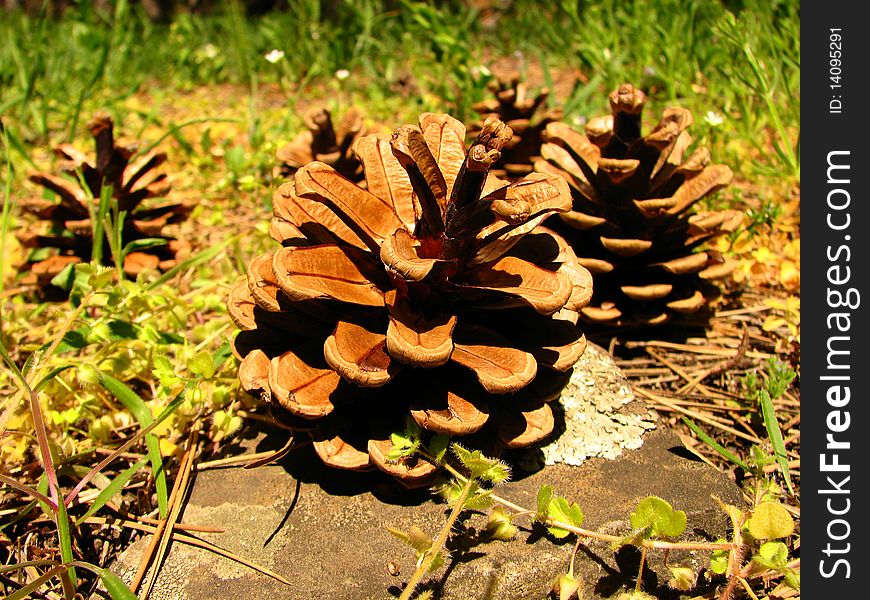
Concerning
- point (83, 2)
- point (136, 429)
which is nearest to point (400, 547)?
point (136, 429)

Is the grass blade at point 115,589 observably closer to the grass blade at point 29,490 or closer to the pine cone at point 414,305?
the grass blade at point 29,490

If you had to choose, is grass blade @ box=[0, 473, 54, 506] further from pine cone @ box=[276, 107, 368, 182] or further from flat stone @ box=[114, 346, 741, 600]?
pine cone @ box=[276, 107, 368, 182]

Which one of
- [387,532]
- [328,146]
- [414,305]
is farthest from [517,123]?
[387,532]

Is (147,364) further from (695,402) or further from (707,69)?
(707,69)

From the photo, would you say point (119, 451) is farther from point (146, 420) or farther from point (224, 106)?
point (224, 106)

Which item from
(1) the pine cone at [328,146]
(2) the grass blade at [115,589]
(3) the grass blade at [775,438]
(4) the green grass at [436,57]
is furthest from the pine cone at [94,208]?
(3) the grass blade at [775,438]

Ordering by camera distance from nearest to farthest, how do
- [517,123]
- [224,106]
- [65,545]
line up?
[65,545] → [517,123] → [224,106]
